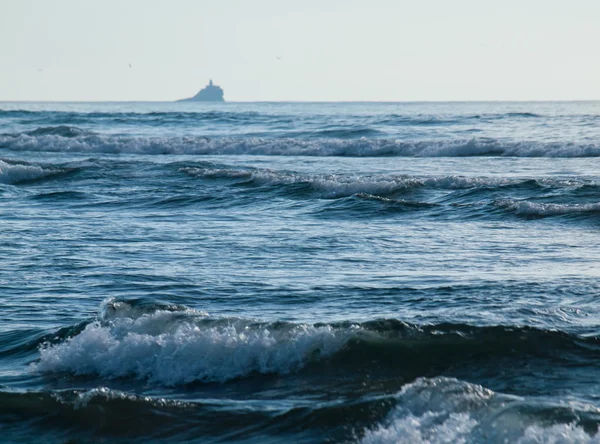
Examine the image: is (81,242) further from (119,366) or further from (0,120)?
(0,120)

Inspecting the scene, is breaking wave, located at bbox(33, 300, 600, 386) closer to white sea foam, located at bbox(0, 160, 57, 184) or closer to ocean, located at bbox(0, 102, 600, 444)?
ocean, located at bbox(0, 102, 600, 444)

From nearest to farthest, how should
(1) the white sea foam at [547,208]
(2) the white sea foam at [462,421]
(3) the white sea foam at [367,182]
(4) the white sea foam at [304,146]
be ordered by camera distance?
(2) the white sea foam at [462,421], (1) the white sea foam at [547,208], (3) the white sea foam at [367,182], (4) the white sea foam at [304,146]

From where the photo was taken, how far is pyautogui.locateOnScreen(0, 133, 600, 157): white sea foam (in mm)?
28859

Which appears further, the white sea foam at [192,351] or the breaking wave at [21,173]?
the breaking wave at [21,173]

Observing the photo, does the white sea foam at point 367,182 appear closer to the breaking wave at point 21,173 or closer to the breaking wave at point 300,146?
the breaking wave at point 21,173

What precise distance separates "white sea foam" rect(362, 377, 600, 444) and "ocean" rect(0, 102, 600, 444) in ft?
0.04

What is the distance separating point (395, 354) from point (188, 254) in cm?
494

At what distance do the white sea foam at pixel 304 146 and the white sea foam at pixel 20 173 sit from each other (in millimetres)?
10599

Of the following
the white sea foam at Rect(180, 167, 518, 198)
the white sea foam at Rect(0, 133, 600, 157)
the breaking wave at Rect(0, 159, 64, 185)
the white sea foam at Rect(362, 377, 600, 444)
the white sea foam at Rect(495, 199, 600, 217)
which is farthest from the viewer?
the white sea foam at Rect(0, 133, 600, 157)

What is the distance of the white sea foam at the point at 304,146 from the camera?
94.7 ft

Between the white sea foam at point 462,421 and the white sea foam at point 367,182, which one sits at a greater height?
the white sea foam at point 462,421
